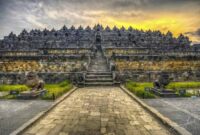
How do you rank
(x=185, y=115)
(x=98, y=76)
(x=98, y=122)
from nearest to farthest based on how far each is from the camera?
1. (x=98, y=122)
2. (x=185, y=115)
3. (x=98, y=76)

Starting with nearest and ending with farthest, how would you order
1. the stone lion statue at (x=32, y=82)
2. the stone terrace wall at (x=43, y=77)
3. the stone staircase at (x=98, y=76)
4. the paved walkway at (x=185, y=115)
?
the paved walkway at (x=185, y=115) < the stone lion statue at (x=32, y=82) < the stone staircase at (x=98, y=76) < the stone terrace wall at (x=43, y=77)

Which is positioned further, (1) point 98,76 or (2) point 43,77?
(1) point 98,76

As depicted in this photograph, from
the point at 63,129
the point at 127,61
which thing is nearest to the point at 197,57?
the point at 127,61

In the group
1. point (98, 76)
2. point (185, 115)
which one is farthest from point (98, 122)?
point (98, 76)

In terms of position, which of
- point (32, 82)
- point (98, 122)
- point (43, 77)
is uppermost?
point (43, 77)

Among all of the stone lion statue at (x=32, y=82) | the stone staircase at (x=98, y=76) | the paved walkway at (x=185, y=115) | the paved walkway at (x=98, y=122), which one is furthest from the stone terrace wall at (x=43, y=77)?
the paved walkway at (x=185, y=115)

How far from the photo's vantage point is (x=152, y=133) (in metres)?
5.16

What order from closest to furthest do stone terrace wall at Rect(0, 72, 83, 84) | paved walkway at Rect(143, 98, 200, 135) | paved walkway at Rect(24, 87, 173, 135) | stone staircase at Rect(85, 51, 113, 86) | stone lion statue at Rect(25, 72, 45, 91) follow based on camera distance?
1. paved walkway at Rect(24, 87, 173, 135)
2. paved walkway at Rect(143, 98, 200, 135)
3. stone lion statue at Rect(25, 72, 45, 91)
4. stone staircase at Rect(85, 51, 113, 86)
5. stone terrace wall at Rect(0, 72, 83, 84)

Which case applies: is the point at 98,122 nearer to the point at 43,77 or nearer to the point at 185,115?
the point at 185,115

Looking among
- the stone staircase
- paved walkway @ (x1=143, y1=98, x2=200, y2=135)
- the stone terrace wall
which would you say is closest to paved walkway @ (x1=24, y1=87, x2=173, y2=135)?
paved walkway @ (x1=143, y1=98, x2=200, y2=135)

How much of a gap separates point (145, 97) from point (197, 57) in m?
12.3

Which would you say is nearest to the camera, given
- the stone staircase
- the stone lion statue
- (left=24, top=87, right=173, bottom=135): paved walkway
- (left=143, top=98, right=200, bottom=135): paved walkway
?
(left=24, top=87, right=173, bottom=135): paved walkway

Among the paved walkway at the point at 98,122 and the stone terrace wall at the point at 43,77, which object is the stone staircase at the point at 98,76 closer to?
the stone terrace wall at the point at 43,77

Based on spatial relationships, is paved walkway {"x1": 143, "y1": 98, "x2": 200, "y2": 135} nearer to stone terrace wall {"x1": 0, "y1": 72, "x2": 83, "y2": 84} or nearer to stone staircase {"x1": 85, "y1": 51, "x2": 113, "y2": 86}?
stone staircase {"x1": 85, "y1": 51, "x2": 113, "y2": 86}
